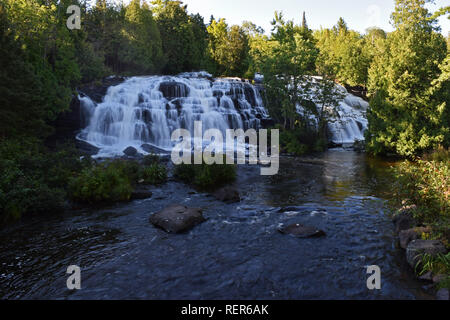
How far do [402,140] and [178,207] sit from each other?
1560cm

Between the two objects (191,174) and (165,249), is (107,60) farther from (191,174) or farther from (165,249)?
(165,249)

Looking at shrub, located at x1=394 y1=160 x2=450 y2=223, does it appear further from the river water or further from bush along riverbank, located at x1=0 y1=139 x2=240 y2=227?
bush along riverbank, located at x1=0 y1=139 x2=240 y2=227

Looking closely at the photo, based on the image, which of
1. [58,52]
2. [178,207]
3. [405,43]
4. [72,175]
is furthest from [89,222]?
[405,43]

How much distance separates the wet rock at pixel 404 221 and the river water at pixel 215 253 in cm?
33

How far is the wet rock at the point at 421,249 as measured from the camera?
6.59 meters

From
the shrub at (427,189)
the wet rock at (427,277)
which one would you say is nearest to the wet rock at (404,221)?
the shrub at (427,189)

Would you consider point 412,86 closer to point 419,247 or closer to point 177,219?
point 419,247

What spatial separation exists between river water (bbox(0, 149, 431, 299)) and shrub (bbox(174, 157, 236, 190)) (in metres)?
1.54

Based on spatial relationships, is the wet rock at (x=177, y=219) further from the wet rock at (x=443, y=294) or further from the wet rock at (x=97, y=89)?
the wet rock at (x=97, y=89)

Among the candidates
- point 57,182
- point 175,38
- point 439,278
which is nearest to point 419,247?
point 439,278
